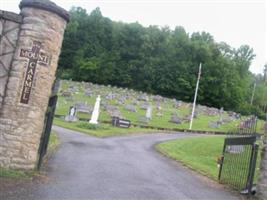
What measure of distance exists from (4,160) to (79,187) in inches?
74.6

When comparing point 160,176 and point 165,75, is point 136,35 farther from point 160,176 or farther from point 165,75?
point 160,176

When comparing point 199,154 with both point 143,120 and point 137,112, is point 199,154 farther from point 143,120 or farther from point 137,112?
point 137,112

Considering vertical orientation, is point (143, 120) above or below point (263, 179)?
above

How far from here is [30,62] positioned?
10.6 meters

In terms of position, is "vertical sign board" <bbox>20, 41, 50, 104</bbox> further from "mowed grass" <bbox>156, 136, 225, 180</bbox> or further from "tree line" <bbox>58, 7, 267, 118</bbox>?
"tree line" <bbox>58, 7, 267, 118</bbox>

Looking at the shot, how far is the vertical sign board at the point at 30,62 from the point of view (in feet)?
34.3

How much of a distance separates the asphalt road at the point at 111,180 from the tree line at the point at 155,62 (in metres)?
59.4

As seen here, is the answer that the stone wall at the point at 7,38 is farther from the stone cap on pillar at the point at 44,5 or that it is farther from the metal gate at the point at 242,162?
the metal gate at the point at 242,162

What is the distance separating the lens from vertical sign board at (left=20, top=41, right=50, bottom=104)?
412 inches

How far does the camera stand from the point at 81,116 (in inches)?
1312

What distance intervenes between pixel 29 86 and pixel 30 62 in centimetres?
57

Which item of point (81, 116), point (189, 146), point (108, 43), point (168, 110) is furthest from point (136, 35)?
point (189, 146)

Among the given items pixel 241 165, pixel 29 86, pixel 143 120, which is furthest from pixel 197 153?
pixel 143 120

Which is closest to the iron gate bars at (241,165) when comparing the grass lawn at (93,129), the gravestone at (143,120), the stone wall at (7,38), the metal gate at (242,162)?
the metal gate at (242,162)
